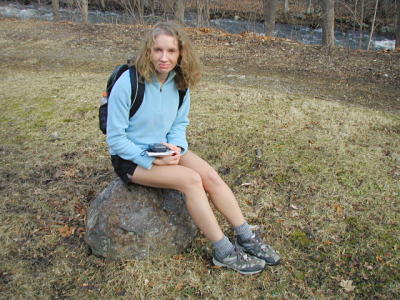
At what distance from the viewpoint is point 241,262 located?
2.55 m

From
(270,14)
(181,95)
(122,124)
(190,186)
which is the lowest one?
(190,186)

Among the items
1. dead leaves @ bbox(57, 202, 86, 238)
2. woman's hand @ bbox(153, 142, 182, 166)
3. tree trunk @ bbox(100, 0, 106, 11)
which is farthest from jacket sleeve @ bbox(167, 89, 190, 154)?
tree trunk @ bbox(100, 0, 106, 11)

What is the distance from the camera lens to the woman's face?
243 cm

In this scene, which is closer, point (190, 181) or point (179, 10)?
point (190, 181)

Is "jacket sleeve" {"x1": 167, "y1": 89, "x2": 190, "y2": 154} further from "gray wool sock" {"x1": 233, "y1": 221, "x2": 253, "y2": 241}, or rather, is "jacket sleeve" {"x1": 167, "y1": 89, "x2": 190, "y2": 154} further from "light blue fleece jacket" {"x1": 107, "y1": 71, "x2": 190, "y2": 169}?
"gray wool sock" {"x1": 233, "y1": 221, "x2": 253, "y2": 241}

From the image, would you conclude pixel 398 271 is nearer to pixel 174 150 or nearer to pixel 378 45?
pixel 174 150

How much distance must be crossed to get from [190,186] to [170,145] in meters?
0.34

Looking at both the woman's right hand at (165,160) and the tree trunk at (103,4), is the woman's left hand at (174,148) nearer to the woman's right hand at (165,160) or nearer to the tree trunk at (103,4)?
the woman's right hand at (165,160)

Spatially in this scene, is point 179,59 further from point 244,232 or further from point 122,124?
point 244,232

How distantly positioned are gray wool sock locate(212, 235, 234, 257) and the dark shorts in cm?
78

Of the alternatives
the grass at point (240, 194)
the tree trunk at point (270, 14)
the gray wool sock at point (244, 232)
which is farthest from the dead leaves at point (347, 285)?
the tree trunk at point (270, 14)

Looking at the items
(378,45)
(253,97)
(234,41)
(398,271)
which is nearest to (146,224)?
(398,271)

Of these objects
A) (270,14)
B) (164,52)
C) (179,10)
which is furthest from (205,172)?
(179,10)

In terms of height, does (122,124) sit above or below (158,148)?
above
